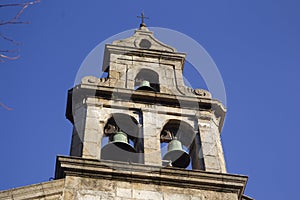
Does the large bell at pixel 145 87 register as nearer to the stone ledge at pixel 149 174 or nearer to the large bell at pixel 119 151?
the large bell at pixel 119 151

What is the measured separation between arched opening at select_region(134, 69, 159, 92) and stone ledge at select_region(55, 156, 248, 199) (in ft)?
13.5

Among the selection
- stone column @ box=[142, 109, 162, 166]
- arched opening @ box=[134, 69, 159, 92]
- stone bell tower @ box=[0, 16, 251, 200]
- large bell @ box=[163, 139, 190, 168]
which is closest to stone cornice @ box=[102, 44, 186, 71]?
stone bell tower @ box=[0, 16, 251, 200]

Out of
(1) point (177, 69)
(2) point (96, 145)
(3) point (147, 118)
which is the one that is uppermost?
(1) point (177, 69)

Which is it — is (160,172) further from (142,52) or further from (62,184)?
(142,52)

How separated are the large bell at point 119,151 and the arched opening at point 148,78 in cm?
295

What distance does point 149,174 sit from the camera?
13297 mm

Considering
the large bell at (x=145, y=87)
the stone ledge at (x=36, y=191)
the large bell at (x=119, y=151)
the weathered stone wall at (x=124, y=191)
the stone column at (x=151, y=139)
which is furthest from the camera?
the large bell at (x=145, y=87)

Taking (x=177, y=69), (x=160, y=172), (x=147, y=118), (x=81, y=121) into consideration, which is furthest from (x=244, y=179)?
(x=177, y=69)

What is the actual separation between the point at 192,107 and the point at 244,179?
9.16ft

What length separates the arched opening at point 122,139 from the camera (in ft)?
47.8

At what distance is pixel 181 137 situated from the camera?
51.5ft

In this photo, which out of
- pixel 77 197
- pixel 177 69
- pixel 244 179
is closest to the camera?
pixel 77 197

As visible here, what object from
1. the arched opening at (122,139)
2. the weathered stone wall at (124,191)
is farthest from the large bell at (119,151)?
the weathered stone wall at (124,191)

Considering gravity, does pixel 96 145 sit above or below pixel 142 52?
below
